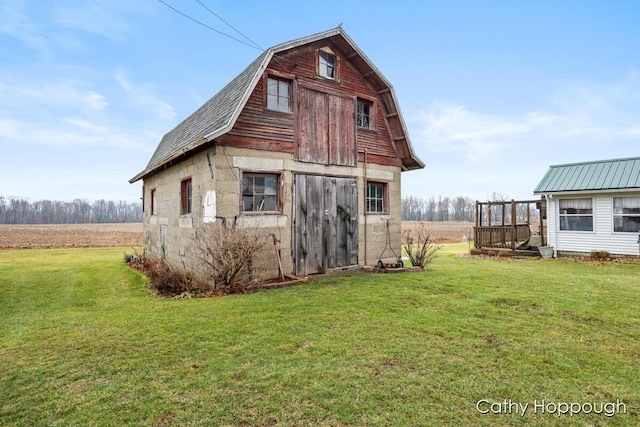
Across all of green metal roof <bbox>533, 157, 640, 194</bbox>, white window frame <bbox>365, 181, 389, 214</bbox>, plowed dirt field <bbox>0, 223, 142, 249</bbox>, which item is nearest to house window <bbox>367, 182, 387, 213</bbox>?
white window frame <bbox>365, 181, 389, 214</bbox>

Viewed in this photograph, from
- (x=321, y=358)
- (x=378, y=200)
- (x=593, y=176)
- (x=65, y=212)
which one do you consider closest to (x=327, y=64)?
(x=378, y=200)

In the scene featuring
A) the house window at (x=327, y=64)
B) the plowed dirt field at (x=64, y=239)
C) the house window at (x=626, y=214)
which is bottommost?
the plowed dirt field at (x=64, y=239)

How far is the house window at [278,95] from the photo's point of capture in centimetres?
914

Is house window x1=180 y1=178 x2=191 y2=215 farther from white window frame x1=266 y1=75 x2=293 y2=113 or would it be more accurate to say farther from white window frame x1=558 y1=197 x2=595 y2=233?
white window frame x1=558 y1=197 x2=595 y2=233

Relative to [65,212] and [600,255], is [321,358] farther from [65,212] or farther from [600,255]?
[65,212]

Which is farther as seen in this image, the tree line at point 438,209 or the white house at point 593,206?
the tree line at point 438,209

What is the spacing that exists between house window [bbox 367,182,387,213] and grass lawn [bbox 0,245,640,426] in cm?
443

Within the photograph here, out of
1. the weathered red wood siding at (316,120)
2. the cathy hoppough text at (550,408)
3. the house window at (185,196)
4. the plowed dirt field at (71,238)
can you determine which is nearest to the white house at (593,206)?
the plowed dirt field at (71,238)

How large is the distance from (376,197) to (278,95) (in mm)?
4768

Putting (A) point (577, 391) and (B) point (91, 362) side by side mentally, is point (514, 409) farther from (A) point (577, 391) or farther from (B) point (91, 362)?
(B) point (91, 362)

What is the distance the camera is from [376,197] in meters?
11.6

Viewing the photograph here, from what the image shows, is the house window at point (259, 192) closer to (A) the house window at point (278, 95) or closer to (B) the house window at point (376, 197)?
(A) the house window at point (278, 95)

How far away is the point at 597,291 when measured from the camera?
307 inches

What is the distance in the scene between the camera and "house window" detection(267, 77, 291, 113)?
9.14m
